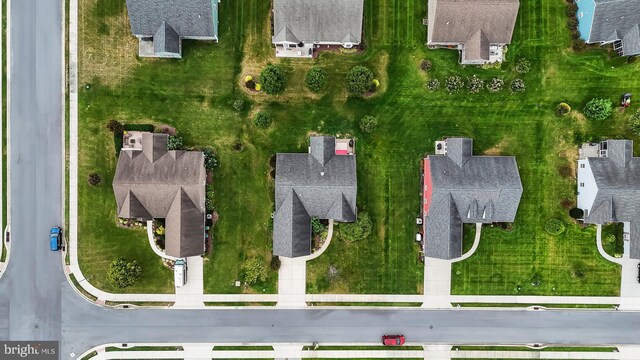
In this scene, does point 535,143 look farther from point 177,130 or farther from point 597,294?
point 177,130

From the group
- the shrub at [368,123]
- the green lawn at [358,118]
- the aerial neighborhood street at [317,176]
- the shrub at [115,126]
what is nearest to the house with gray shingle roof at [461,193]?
the aerial neighborhood street at [317,176]

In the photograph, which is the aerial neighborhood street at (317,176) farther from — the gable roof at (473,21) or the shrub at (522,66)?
the gable roof at (473,21)

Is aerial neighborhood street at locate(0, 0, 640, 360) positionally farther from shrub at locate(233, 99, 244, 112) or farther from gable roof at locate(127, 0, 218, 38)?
gable roof at locate(127, 0, 218, 38)

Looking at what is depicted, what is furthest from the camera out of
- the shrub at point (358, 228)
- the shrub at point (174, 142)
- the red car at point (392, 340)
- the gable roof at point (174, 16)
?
the red car at point (392, 340)

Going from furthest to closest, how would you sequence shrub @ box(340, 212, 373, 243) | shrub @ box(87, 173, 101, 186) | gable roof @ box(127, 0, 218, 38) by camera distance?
shrub @ box(87, 173, 101, 186) → shrub @ box(340, 212, 373, 243) → gable roof @ box(127, 0, 218, 38)

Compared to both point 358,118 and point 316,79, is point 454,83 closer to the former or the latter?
point 358,118

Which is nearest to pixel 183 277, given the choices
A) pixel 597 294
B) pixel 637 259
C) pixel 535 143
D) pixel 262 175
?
pixel 262 175

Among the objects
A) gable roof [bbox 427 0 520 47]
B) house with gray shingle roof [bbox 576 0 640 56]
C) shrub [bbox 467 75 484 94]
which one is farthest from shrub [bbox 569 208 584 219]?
gable roof [bbox 427 0 520 47]

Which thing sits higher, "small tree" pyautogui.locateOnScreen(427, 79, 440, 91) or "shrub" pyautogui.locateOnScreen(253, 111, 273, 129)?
"small tree" pyautogui.locateOnScreen(427, 79, 440, 91)
